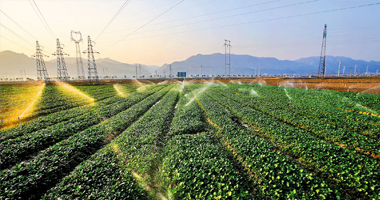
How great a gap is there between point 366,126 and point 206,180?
16.1 m

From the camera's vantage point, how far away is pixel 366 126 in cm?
1415

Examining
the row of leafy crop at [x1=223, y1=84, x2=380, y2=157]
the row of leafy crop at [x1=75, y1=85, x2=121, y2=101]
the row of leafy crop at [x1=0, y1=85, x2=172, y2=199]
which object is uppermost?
the row of leafy crop at [x1=75, y1=85, x2=121, y2=101]

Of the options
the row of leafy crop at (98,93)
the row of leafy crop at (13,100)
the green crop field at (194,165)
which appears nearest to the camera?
the green crop field at (194,165)

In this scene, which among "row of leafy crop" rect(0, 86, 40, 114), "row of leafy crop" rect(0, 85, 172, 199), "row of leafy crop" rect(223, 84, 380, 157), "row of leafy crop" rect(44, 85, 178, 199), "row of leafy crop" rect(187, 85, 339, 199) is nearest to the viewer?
"row of leafy crop" rect(187, 85, 339, 199)

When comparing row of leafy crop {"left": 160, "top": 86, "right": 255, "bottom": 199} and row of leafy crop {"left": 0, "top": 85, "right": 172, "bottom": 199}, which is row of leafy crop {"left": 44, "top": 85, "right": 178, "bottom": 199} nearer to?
row of leafy crop {"left": 0, "top": 85, "right": 172, "bottom": 199}

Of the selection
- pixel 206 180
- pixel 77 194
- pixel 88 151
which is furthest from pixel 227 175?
pixel 88 151

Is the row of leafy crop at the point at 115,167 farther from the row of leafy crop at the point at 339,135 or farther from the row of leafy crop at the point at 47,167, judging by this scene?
the row of leafy crop at the point at 339,135

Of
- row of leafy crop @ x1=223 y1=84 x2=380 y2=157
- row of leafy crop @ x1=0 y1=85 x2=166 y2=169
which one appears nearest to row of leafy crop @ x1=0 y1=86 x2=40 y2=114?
row of leafy crop @ x1=0 y1=85 x2=166 y2=169

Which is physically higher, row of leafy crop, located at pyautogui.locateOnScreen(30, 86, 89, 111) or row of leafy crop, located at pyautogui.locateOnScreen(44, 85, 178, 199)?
row of leafy crop, located at pyautogui.locateOnScreen(30, 86, 89, 111)

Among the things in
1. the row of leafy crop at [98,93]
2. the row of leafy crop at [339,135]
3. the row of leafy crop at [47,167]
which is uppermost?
the row of leafy crop at [98,93]

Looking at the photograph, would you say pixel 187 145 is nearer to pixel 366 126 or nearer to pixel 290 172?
pixel 290 172

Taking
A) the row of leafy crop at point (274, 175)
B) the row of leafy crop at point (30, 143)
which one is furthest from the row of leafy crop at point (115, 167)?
the row of leafy crop at point (274, 175)

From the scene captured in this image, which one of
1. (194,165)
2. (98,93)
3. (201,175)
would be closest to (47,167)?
(194,165)

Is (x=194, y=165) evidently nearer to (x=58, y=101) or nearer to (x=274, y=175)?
(x=274, y=175)
